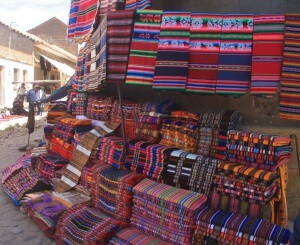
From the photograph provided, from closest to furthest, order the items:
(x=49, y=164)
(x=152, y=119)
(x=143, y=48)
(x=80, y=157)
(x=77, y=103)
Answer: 1. (x=143, y=48)
2. (x=152, y=119)
3. (x=80, y=157)
4. (x=49, y=164)
5. (x=77, y=103)

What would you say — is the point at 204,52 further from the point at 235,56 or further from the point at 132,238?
the point at 132,238

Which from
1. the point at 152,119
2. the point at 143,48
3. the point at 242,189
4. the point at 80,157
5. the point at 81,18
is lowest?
the point at 80,157

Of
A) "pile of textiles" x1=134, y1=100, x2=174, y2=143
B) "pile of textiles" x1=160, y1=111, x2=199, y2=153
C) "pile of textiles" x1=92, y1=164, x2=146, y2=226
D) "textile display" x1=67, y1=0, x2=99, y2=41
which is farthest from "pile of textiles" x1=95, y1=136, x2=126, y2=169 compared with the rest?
"textile display" x1=67, y1=0, x2=99, y2=41

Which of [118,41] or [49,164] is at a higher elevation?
[118,41]

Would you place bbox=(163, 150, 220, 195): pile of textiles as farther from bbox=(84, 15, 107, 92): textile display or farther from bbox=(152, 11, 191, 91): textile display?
bbox=(84, 15, 107, 92): textile display

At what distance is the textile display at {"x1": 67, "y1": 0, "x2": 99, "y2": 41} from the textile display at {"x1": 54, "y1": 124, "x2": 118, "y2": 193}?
50.4 inches

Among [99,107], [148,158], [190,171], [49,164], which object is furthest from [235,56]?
[49,164]

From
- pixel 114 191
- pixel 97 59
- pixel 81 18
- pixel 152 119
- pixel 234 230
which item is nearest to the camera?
pixel 234 230

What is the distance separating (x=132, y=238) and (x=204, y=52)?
1.87 m

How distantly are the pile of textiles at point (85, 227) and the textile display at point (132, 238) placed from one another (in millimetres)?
Answer: 82

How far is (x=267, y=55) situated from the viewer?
329cm

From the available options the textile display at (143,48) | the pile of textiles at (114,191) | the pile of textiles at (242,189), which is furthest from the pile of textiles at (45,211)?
the pile of textiles at (242,189)

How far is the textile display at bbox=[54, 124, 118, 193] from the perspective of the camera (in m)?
4.72

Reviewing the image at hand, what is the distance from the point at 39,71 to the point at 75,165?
26025 millimetres
